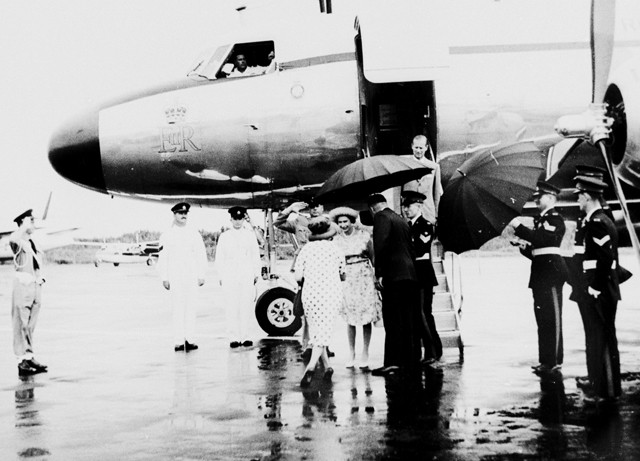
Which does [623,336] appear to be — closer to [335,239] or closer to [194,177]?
[335,239]

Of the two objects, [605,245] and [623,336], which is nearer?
[605,245]

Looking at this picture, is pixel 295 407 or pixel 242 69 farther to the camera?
pixel 242 69

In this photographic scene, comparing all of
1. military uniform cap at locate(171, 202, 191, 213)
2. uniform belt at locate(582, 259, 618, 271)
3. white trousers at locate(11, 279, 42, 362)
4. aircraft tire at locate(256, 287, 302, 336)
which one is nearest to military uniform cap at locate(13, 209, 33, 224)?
white trousers at locate(11, 279, 42, 362)

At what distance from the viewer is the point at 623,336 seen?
1157 centimetres

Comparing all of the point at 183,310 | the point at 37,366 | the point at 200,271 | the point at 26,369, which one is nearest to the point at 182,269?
the point at 200,271

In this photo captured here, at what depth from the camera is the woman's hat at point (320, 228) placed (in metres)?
8.73

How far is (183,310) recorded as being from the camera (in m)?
11.3

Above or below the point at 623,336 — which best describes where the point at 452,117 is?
above

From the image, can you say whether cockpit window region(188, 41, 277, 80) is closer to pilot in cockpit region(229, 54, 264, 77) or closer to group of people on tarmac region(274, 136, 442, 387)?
pilot in cockpit region(229, 54, 264, 77)

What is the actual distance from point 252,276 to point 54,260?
5808cm

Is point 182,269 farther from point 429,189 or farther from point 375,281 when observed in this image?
point 429,189

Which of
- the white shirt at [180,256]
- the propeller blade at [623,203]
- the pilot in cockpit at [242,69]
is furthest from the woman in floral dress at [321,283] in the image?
the pilot in cockpit at [242,69]

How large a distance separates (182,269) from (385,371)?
3898 mm

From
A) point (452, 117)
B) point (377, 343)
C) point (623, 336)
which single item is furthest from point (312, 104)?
point (623, 336)
